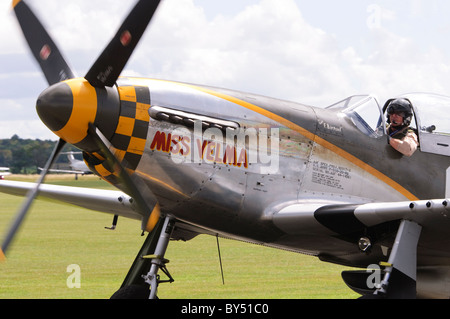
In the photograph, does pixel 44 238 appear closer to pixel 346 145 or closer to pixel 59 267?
pixel 59 267

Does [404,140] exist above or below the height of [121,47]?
above

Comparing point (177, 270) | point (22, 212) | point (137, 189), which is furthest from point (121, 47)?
point (177, 270)

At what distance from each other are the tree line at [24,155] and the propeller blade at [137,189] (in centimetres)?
7697

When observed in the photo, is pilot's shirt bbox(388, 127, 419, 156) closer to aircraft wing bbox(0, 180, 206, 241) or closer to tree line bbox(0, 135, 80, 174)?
aircraft wing bbox(0, 180, 206, 241)

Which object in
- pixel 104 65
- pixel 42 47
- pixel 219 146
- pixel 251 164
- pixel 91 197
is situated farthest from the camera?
pixel 91 197

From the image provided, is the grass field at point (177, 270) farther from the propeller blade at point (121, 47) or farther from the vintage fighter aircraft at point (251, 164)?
the propeller blade at point (121, 47)

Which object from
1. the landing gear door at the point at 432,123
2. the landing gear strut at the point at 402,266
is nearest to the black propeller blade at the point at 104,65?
the landing gear strut at the point at 402,266

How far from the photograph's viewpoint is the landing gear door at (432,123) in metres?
9.30

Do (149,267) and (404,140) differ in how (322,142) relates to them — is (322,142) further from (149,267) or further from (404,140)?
(149,267)

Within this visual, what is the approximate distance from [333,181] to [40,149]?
87.4 metres

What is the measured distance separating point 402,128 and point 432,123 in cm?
43

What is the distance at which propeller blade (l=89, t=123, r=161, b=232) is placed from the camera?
24.0ft

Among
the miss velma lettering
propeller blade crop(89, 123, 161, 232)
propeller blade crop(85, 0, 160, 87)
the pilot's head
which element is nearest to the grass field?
propeller blade crop(89, 123, 161, 232)

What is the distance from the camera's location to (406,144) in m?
9.06
